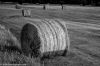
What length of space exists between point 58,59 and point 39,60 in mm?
727

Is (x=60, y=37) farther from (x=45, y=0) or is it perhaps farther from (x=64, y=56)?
(x=45, y=0)

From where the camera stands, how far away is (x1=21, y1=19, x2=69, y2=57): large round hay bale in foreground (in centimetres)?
671

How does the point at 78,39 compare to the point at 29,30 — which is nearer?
the point at 29,30

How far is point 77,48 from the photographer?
28.1 ft

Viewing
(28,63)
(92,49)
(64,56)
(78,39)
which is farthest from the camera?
(78,39)

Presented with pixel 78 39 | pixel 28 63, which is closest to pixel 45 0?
pixel 78 39

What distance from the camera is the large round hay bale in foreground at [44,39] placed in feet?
22.0

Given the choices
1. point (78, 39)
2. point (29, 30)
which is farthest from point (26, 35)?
point (78, 39)

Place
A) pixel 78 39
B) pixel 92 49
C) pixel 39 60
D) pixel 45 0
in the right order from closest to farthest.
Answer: pixel 39 60, pixel 92 49, pixel 78 39, pixel 45 0

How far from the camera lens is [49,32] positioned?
6.98 meters

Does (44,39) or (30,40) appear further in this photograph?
(30,40)

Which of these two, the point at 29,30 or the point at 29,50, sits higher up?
the point at 29,30

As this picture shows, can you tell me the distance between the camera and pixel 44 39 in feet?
22.1

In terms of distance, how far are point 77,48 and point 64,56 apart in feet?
4.11
